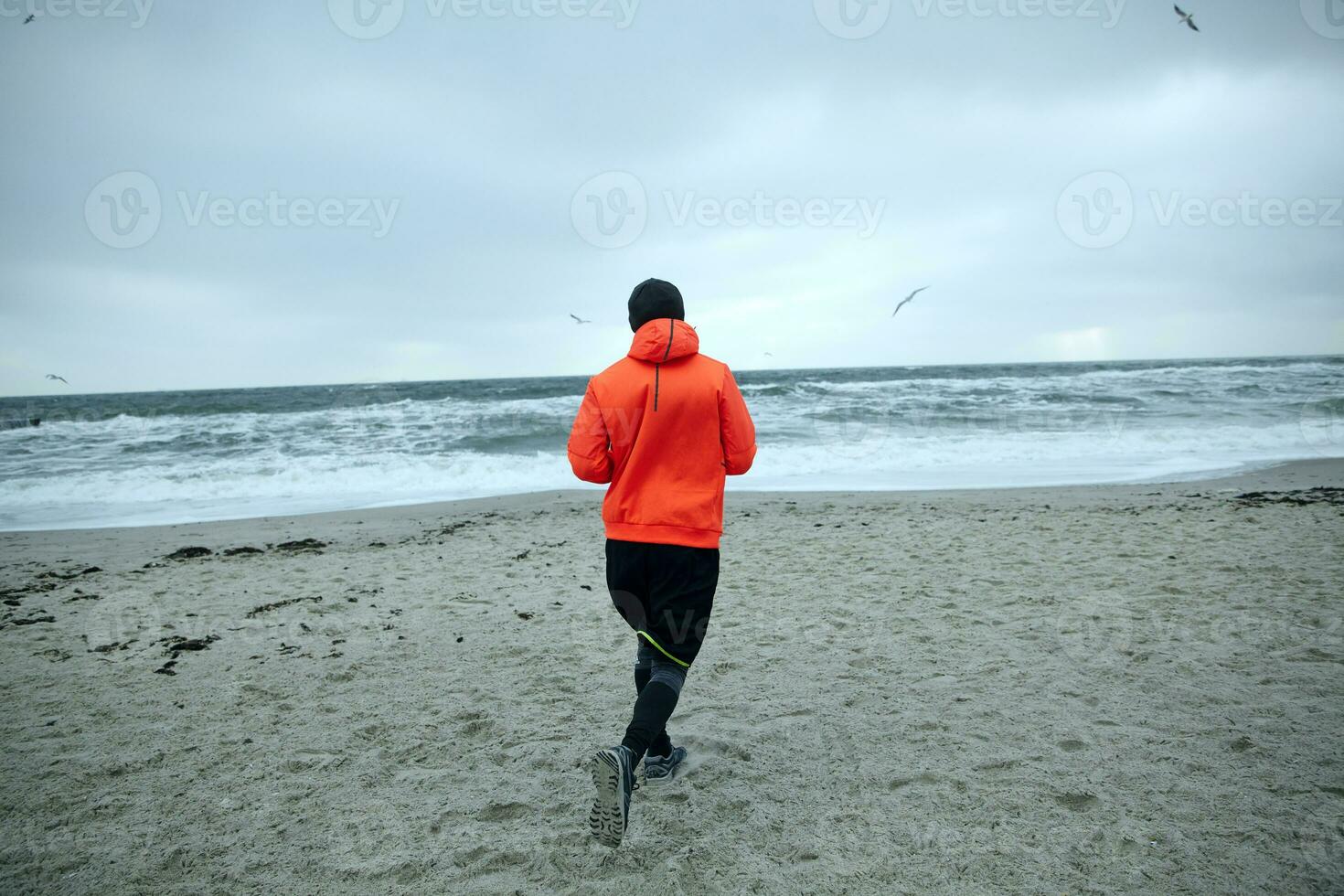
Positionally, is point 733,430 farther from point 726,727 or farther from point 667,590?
point 726,727

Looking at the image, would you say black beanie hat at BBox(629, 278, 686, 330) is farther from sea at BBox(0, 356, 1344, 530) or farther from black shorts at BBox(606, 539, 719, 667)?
sea at BBox(0, 356, 1344, 530)

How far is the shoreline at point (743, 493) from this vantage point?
956 centimetres

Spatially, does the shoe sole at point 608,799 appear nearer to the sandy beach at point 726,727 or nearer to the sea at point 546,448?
the sandy beach at point 726,727

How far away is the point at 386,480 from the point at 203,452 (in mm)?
7461

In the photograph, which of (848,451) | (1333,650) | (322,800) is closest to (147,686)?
(322,800)

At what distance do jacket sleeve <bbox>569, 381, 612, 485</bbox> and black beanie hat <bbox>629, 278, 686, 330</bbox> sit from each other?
1.14 feet

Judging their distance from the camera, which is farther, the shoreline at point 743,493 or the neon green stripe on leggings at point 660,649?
the shoreline at point 743,493

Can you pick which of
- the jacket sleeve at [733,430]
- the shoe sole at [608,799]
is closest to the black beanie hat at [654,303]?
the jacket sleeve at [733,430]

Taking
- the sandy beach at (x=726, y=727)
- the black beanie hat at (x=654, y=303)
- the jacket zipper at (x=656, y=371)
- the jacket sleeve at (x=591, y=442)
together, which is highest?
the black beanie hat at (x=654, y=303)

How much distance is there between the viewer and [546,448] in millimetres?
16781

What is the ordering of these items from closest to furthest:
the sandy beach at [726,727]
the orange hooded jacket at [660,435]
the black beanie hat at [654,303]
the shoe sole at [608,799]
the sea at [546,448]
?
the shoe sole at [608,799] → the sandy beach at [726,727] → the orange hooded jacket at [660,435] → the black beanie hat at [654,303] → the sea at [546,448]

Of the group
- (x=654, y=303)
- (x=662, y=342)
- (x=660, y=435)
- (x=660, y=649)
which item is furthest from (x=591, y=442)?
(x=660, y=649)

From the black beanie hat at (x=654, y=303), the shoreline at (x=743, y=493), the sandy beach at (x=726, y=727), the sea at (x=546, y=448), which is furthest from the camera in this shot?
the sea at (x=546, y=448)

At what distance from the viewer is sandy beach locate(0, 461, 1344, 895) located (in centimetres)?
236
